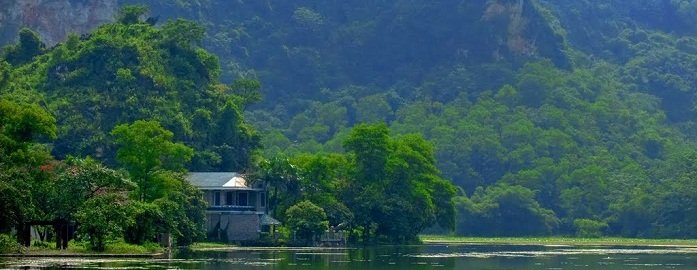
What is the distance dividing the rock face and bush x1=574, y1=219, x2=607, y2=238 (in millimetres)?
63994

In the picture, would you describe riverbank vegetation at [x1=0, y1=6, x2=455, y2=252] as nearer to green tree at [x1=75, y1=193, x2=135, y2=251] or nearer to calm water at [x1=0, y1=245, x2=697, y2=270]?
green tree at [x1=75, y1=193, x2=135, y2=251]

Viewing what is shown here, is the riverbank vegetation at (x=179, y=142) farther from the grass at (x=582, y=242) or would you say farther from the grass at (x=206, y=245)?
the grass at (x=582, y=242)

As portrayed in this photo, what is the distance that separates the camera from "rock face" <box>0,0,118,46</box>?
189125mm

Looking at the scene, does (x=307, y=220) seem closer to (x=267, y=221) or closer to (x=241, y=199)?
(x=267, y=221)

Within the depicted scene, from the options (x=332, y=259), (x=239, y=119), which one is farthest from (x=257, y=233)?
(x=332, y=259)

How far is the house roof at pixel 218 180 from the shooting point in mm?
116688

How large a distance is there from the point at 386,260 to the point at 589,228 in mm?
86034

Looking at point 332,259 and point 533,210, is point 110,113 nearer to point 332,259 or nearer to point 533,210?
point 332,259

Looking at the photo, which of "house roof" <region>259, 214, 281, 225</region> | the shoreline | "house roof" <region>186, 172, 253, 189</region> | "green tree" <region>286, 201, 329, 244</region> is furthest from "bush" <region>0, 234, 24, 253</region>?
"house roof" <region>259, 214, 281, 225</region>

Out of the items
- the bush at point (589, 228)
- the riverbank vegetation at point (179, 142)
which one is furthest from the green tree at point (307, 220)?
the bush at point (589, 228)

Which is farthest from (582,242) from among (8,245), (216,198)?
(8,245)

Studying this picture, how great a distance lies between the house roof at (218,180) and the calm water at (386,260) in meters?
13.6

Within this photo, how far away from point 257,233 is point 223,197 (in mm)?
3847

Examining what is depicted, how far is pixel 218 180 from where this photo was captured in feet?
386
